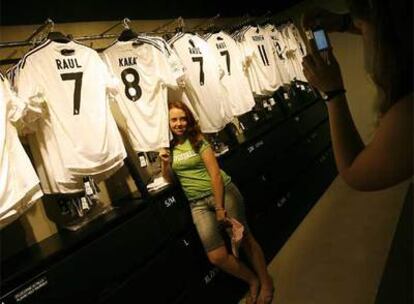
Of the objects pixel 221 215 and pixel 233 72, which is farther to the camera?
pixel 233 72

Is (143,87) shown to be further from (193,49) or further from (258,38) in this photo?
(258,38)

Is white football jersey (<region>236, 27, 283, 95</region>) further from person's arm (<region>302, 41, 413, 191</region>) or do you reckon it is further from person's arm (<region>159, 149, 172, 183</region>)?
person's arm (<region>302, 41, 413, 191</region>)

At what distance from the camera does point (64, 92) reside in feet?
7.09

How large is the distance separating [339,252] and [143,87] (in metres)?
2.18

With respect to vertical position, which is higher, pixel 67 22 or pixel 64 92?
pixel 67 22

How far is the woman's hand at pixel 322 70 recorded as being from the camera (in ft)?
3.58

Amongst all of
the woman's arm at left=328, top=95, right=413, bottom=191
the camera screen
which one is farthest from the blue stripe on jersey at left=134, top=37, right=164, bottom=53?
the woman's arm at left=328, top=95, right=413, bottom=191

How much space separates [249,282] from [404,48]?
2370mm

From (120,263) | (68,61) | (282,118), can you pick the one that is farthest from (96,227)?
(282,118)

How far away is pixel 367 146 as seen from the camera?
0.92m

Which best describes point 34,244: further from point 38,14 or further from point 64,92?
point 38,14

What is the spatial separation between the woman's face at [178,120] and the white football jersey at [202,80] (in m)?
0.46

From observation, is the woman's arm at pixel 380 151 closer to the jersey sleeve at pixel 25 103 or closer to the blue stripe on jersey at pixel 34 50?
the jersey sleeve at pixel 25 103

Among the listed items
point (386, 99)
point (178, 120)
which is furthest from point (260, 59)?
point (386, 99)
